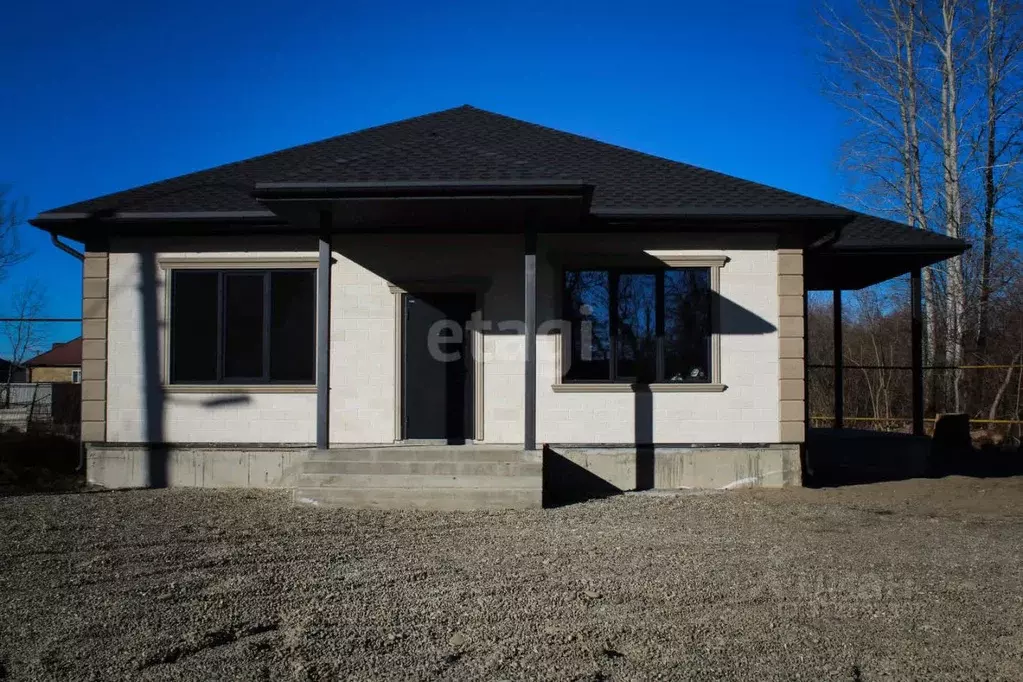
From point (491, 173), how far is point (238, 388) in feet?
14.6

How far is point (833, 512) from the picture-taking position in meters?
9.05

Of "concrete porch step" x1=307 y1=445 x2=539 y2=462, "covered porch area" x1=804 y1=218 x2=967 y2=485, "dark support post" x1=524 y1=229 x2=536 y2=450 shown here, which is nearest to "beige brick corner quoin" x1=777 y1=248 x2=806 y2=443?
"covered porch area" x1=804 y1=218 x2=967 y2=485

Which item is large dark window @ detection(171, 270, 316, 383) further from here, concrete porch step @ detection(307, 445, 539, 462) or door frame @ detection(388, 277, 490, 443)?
concrete porch step @ detection(307, 445, 539, 462)

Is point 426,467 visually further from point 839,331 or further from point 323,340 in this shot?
point 839,331

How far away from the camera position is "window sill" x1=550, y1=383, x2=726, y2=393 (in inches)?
425

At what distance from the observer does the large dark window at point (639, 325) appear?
36.0 feet

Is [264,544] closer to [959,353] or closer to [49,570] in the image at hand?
[49,570]

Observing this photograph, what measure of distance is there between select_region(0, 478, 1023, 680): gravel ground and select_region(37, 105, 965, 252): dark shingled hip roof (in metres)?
3.82

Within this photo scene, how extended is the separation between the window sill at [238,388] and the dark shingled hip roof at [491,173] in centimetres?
228

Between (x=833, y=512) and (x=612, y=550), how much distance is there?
11.1ft

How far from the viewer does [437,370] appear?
11062 millimetres

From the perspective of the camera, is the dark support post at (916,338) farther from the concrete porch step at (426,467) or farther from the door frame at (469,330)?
the concrete porch step at (426,467)

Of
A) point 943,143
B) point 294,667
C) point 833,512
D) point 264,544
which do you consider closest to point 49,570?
point 264,544

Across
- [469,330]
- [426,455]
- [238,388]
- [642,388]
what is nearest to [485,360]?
[469,330]
